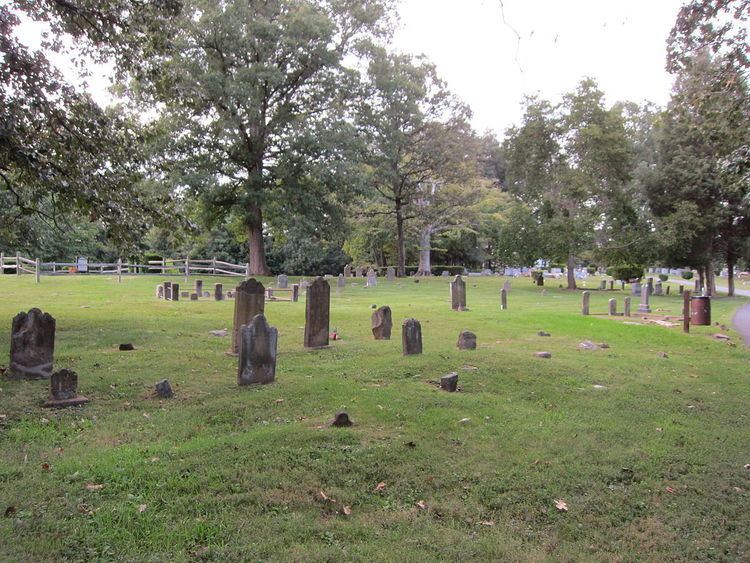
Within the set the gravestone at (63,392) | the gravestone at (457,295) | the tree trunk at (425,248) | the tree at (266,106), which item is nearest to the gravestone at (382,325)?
the gravestone at (63,392)

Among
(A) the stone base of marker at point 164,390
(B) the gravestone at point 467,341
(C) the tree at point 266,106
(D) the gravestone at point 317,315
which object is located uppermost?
(C) the tree at point 266,106

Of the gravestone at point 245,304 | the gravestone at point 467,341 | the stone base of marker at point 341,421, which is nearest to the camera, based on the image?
the stone base of marker at point 341,421

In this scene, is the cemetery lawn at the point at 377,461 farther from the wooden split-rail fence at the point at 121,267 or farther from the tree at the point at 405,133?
the tree at the point at 405,133

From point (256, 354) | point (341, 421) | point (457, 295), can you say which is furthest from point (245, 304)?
point (457, 295)

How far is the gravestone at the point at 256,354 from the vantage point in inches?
312

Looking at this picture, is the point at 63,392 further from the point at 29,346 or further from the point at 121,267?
the point at 121,267

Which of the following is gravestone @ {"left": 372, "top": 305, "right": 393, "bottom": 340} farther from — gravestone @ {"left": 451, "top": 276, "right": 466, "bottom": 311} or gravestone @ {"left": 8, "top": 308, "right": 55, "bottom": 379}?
gravestone @ {"left": 451, "top": 276, "right": 466, "bottom": 311}

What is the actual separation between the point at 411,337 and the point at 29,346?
5.87 meters

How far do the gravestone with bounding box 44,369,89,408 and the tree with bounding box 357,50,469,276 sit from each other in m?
32.3

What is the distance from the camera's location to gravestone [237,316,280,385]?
26.0 ft

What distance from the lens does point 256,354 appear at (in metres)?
7.99

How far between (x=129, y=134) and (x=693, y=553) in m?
11.9

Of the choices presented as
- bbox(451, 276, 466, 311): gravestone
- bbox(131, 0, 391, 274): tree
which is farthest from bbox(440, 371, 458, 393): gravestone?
bbox(131, 0, 391, 274): tree

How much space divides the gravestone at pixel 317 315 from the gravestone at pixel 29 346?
14.3 feet
